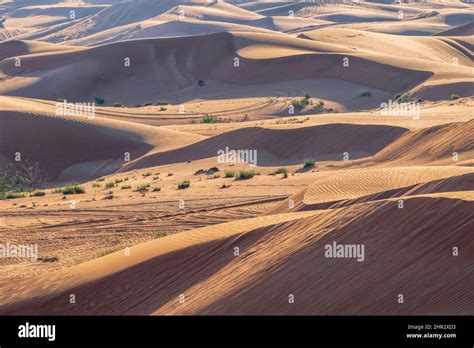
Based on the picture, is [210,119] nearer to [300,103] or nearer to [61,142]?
[300,103]

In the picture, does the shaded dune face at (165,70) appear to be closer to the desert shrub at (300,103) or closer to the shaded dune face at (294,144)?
the desert shrub at (300,103)

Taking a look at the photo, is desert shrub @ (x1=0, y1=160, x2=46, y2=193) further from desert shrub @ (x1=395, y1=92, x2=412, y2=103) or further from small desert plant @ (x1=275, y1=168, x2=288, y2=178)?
desert shrub @ (x1=395, y1=92, x2=412, y2=103)

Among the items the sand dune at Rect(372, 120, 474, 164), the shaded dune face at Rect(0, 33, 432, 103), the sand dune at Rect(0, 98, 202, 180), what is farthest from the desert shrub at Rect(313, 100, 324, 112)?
the sand dune at Rect(372, 120, 474, 164)

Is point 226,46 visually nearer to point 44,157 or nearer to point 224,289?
point 44,157

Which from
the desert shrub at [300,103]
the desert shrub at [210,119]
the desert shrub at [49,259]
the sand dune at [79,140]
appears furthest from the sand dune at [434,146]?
the desert shrub at [300,103]

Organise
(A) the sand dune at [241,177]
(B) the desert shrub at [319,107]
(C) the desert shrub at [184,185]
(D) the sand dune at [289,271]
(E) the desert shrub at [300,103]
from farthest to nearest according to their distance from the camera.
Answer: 1. (E) the desert shrub at [300,103]
2. (B) the desert shrub at [319,107]
3. (C) the desert shrub at [184,185]
4. (A) the sand dune at [241,177]
5. (D) the sand dune at [289,271]

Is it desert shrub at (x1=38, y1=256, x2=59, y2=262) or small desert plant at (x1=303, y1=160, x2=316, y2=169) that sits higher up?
small desert plant at (x1=303, y1=160, x2=316, y2=169)
